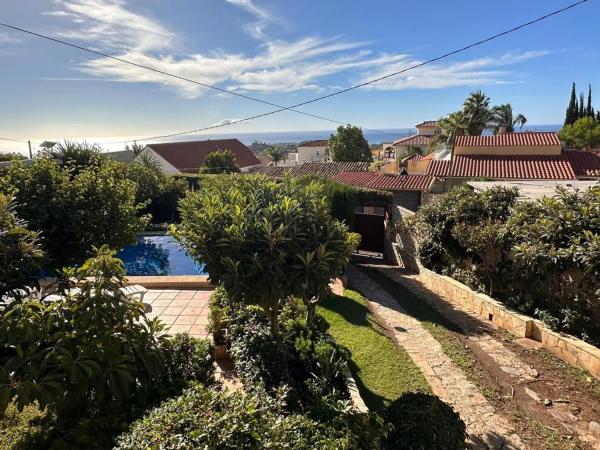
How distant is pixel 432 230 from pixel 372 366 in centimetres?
785

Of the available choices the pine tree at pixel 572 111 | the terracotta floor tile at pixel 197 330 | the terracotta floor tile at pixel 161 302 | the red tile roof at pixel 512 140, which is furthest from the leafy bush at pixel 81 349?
the pine tree at pixel 572 111

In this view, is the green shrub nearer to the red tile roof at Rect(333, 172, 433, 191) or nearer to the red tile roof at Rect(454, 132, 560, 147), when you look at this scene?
the red tile roof at Rect(333, 172, 433, 191)

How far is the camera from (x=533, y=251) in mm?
8445

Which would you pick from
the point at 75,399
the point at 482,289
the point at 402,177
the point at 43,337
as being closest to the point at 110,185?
the point at 43,337

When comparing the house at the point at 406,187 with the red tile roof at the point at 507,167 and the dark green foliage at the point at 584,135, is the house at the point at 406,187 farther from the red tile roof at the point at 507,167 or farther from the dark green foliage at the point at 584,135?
the dark green foliage at the point at 584,135

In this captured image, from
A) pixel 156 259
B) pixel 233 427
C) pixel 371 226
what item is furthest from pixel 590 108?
pixel 233 427

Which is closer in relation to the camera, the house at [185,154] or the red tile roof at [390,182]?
the red tile roof at [390,182]

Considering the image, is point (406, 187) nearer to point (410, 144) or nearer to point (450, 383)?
point (450, 383)

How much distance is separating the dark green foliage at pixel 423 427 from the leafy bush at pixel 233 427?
50cm

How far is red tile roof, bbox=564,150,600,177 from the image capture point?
88.2ft

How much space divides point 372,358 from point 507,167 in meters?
25.9

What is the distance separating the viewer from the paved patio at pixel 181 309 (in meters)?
9.59

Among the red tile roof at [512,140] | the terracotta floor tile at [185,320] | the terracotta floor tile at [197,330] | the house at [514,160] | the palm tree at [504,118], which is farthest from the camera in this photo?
the palm tree at [504,118]

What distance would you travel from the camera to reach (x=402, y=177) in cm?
2559
